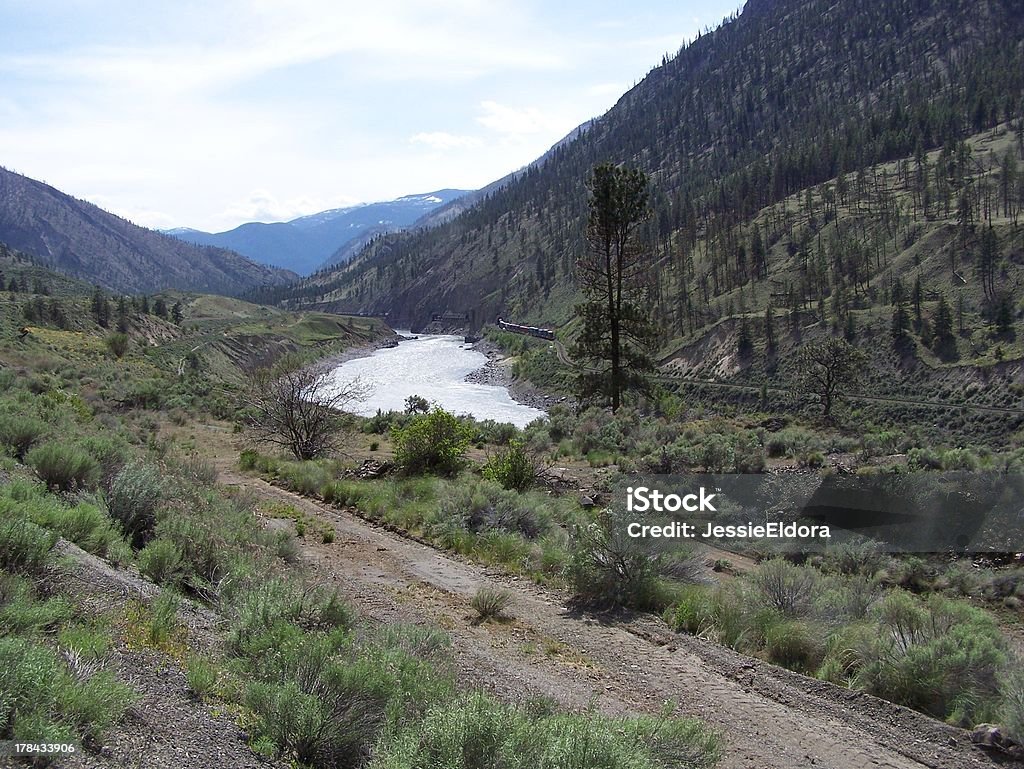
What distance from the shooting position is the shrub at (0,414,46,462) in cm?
1059

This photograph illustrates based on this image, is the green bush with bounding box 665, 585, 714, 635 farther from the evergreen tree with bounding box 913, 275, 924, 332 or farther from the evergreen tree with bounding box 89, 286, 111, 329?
the evergreen tree with bounding box 89, 286, 111, 329

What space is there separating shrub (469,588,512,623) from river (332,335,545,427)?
23240mm

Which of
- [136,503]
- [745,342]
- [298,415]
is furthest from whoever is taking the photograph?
[745,342]

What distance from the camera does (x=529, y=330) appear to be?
104m

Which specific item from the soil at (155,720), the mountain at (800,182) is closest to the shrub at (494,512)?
the soil at (155,720)

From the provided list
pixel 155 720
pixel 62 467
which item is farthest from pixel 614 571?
pixel 62 467

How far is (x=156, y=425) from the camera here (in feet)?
78.0

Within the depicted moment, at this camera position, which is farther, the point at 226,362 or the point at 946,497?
the point at 226,362

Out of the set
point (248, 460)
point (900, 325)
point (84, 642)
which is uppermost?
point (900, 325)

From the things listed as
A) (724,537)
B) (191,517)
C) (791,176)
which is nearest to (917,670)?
(724,537)

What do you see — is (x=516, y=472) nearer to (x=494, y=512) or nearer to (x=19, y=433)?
(x=494, y=512)

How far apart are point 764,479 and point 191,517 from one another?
1254 centimetres

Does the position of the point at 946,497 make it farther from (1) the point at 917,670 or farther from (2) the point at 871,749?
(2) the point at 871,749

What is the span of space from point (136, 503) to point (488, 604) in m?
4.66
